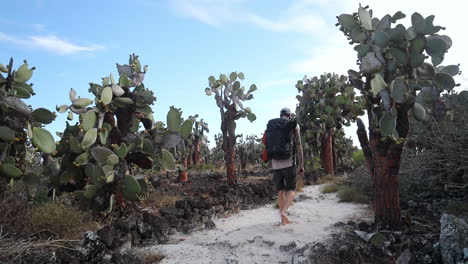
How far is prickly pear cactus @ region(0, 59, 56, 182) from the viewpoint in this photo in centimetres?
369

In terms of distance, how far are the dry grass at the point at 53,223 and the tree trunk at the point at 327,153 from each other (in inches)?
328

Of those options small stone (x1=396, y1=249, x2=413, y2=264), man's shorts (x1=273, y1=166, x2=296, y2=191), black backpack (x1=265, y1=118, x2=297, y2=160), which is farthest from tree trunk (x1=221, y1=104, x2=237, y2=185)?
small stone (x1=396, y1=249, x2=413, y2=264)

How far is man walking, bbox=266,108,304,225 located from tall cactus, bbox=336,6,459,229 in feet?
3.48

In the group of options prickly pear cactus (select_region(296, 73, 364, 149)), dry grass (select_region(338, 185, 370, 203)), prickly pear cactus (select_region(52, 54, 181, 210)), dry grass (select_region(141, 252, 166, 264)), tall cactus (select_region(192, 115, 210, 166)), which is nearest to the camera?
dry grass (select_region(141, 252, 166, 264))

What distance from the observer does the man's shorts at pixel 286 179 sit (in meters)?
4.86

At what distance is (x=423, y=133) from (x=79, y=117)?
484 centimetres

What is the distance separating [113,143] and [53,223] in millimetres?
1515

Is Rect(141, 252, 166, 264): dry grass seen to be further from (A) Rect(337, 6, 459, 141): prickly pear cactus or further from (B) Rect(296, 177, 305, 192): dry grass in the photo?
(B) Rect(296, 177, 305, 192): dry grass

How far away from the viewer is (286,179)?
16.0ft

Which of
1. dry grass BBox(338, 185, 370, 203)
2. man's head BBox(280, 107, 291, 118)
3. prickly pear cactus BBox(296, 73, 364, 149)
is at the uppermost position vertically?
prickly pear cactus BBox(296, 73, 364, 149)

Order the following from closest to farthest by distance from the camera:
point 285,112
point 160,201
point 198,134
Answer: point 285,112, point 160,201, point 198,134

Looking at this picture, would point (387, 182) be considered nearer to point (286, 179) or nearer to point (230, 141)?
point (286, 179)

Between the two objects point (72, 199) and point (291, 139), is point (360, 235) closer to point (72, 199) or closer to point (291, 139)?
point (291, 139)

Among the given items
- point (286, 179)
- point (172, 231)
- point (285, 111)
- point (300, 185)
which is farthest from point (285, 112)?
point (300, 185)
